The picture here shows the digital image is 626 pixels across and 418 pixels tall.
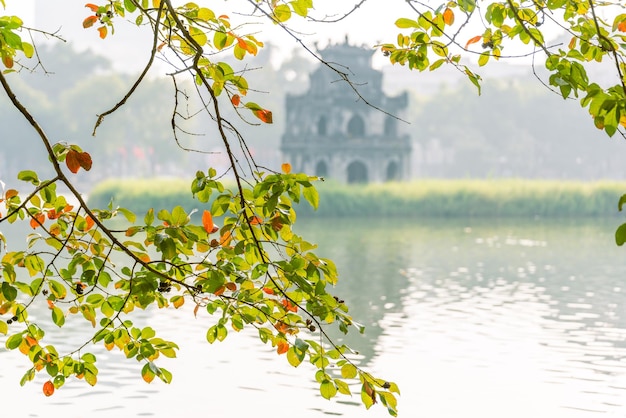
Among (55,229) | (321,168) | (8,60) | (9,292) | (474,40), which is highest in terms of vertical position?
(474,40)

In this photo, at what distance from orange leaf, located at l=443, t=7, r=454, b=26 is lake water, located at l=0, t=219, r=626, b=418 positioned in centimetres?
571

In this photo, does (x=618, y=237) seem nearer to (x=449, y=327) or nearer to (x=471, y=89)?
(x=449, y=327)

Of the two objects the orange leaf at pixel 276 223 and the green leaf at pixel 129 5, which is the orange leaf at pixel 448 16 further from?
the green leaf at pixel 129 5

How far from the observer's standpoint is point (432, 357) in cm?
1261

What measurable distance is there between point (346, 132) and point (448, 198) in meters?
8.44

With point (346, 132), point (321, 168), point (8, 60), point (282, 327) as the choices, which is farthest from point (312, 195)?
point (346, 132)

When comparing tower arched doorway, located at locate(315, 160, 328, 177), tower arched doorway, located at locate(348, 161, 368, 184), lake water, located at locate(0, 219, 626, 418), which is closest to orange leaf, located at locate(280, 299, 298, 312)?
lake water, located at locate(0, 219, 626, 418)

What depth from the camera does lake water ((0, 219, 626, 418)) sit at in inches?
401

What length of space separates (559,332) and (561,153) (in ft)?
180

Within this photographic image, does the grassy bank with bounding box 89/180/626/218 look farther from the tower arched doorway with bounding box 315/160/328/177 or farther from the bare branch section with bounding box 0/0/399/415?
the bare branch section with bounding box 0/0/399/415

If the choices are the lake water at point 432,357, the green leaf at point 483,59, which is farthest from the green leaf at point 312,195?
the lake water at point 432,357

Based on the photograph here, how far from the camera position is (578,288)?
1900 cm

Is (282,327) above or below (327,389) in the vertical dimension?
above

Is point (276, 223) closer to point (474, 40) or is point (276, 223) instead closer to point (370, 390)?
point (370, 390)
